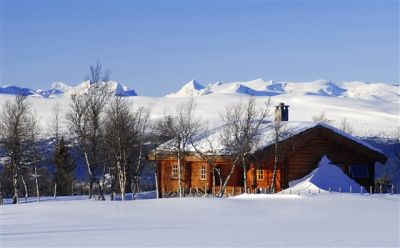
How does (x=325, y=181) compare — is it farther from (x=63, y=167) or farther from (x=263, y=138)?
(x=63, y=167)

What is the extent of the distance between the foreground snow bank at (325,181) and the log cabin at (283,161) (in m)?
0.71

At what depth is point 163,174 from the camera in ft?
140

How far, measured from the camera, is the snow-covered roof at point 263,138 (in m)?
37.3

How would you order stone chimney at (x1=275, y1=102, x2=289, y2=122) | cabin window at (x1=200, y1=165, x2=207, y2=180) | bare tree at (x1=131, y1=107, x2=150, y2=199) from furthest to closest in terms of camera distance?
bare tree at (x1=131, y1=107, x2=150, y2=199)
stone chimney at (x1=275, y1=102, x2=289, y2=122)
cabin window at (x1=200, y1=165, x2=207, y2=180)

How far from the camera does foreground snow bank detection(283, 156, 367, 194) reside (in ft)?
114

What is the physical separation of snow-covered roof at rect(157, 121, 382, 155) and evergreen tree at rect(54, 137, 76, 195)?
58.2 feet

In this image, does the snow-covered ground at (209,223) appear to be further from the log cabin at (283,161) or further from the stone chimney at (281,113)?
the stone chimney at (281,113)

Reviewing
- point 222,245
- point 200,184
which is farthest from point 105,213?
point 200,184

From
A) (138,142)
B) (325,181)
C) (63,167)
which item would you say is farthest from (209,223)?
(63,167)

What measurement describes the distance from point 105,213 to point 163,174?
836 inches

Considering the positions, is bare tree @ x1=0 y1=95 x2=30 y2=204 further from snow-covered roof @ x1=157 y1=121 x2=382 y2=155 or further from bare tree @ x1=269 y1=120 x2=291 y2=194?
bare tree @ x1=269 y1=120 x2=291 y2=194

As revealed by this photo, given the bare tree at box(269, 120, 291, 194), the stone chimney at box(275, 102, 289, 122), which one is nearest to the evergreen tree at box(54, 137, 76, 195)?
the stone chimney at box(275, 102, 289, 122)

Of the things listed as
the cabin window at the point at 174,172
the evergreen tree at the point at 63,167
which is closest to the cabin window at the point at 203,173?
the cabin window at the point at 174,172

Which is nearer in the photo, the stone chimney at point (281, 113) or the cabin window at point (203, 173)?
the cabin window at point (203, 173)
